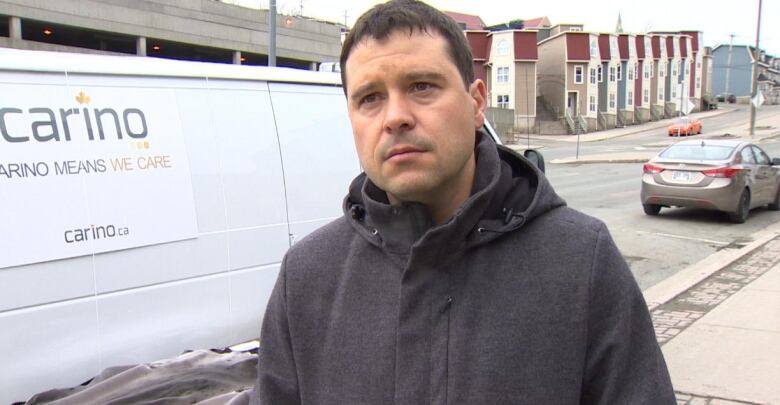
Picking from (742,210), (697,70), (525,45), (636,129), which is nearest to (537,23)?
(697,70)

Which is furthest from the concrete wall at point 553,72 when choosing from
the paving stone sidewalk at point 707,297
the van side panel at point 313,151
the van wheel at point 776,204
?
the van side panel at point 313,151

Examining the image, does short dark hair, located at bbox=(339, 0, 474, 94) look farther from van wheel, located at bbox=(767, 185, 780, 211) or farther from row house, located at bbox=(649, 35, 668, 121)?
row house, located at bbox=(649, 35, 668, 121)

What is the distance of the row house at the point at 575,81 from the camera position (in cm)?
6806

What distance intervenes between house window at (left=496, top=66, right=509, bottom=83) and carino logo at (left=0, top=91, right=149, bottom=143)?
206 ft

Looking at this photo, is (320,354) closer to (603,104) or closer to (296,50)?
(296,50)

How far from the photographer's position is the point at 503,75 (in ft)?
211

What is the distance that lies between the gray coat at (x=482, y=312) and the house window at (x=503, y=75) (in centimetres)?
6440

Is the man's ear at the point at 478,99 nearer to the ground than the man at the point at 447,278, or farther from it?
farther from it

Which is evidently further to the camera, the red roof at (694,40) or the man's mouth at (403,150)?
the red roof at (694,40)

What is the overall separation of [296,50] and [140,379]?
46380 millimetres

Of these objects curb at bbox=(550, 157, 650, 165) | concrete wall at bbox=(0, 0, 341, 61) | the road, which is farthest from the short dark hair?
concrete wall at bbox=(0, 0, 341, 61)

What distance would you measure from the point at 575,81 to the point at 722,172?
193 feet

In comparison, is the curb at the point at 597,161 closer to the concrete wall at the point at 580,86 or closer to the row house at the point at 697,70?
the concrete wall at the point at 580,86

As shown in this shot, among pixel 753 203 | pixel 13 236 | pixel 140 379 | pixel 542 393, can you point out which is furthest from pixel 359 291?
pixel 753 203
